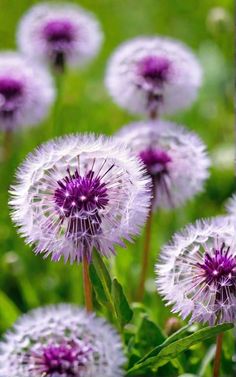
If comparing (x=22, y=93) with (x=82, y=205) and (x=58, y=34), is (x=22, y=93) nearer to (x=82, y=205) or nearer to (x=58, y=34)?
(x=58, y=34)

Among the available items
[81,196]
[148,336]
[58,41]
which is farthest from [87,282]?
[58,41]

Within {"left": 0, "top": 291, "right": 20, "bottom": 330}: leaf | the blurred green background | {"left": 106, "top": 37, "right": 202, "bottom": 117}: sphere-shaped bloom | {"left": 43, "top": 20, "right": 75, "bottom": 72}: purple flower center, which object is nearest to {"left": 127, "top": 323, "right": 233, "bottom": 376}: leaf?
the blurred green background

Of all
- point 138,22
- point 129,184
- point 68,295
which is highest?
point 138,22

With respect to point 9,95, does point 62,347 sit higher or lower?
lower

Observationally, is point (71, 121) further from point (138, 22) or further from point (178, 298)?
point (178, 298)

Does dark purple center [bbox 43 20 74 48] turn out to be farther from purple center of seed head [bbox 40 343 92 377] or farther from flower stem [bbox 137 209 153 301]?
purple center of seed head [bbox 40 343 92 377]

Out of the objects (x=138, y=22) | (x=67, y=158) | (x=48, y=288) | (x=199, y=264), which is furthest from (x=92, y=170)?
(x=138, y=22)
